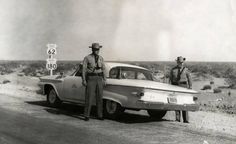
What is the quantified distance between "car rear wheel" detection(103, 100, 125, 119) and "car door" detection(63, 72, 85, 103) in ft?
2.93

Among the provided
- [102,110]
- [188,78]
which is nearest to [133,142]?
[102,110]

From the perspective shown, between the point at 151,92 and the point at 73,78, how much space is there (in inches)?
110

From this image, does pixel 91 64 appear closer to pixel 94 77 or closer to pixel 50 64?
pixel 94 77

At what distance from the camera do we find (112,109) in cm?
953

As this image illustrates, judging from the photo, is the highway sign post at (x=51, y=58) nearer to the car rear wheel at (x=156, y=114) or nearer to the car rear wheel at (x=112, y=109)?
the car rear wheel at (x=156, y=114)

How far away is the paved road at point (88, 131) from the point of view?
22.5 feet

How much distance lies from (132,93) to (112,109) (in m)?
0.83

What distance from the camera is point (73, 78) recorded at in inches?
429

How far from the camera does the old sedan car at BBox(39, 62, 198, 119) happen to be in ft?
29.0

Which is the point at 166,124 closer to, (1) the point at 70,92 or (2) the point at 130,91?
(2) the point at 130,91

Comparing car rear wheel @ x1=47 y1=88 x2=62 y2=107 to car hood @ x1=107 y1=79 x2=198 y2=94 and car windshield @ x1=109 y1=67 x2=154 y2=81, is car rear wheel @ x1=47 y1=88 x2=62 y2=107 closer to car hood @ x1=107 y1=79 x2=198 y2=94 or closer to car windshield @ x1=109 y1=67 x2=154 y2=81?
car windshield @ x1=109 y1=67 x2=154 y2=81

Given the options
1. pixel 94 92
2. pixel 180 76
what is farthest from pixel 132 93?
pixel 180 76

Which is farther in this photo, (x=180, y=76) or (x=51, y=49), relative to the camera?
(x=51, y=49)

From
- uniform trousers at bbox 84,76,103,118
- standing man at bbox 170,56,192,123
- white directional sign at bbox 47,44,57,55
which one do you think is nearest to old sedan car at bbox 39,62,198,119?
uniform trousers at bbox 84,76,103,118
